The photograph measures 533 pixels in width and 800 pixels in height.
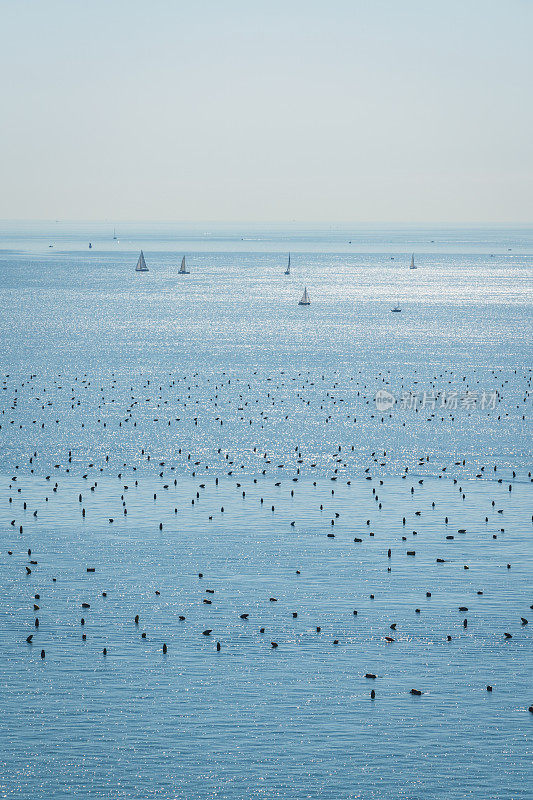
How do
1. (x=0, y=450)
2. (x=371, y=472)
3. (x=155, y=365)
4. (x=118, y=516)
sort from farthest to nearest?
(x=155, y=365) < (x=0, y=450) < (x=371, y=472) < (x=118, y=516)

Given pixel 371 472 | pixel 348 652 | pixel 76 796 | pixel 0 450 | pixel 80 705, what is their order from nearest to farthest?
1. pixel 76 796
2. pixel 80 705
3. pixel 348 652
4. pixel 371 472
5. pixel 0 450

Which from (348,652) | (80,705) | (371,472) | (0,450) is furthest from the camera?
(0,450)

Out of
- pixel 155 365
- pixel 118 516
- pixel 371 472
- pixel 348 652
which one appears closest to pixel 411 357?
pixel 155 365

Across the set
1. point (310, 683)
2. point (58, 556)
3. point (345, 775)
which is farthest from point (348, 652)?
point (58, 556)

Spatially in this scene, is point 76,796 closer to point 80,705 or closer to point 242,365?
point 80,705

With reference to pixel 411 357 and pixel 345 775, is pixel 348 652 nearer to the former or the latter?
pixel 345 775

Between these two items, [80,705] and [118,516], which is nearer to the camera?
[80,705]

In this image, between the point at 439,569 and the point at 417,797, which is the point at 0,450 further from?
the point at 417,797

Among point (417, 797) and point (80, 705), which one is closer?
point (417, 797)

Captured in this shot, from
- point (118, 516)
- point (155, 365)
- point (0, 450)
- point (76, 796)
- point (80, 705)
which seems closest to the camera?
point (76, 796)
